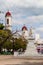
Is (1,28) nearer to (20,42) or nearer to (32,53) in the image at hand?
(20,42)

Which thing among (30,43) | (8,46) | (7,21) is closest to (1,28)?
(8,46)

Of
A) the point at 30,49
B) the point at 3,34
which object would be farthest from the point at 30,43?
the point at 3,34

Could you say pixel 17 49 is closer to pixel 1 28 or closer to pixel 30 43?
pixel 1 28

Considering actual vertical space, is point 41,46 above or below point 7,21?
below

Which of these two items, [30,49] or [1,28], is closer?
[30,49]

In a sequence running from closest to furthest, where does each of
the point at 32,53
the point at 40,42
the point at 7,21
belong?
the point at 32,53
the point at 7,21
the point at 40,42

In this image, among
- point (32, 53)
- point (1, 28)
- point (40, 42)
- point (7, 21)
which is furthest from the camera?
point (40, 42)

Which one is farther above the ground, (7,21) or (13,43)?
(7,21)

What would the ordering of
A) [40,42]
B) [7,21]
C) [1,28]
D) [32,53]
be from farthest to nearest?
[40,42], [7,21], [1,28], [32,53]

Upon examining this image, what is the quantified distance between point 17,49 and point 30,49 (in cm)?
1434

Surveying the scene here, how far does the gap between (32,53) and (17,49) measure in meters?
14.6

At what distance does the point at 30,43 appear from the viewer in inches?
2628

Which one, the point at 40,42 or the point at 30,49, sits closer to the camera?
the point at 30,49

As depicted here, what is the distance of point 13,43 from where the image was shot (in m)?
77.8
